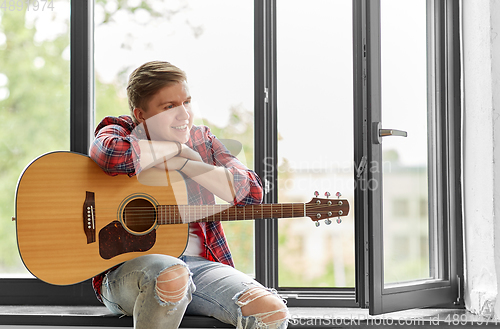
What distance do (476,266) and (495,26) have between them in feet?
2.81

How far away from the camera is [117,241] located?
1049mm

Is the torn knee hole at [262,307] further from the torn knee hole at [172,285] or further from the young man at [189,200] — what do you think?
the torn knee hole at [172,285]

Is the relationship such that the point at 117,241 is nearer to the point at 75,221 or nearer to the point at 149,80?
the point at 75,221

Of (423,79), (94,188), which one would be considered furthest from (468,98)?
(94,188)

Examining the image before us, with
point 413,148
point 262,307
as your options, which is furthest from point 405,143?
point 262,307

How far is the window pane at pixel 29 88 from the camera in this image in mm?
1460

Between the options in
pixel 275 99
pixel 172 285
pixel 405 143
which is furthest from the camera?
pixel 275 99

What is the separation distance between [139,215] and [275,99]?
0.71m

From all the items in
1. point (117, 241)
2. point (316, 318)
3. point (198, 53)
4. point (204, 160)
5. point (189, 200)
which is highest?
point (198, 53)

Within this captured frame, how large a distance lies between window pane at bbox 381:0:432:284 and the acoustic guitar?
451 mm

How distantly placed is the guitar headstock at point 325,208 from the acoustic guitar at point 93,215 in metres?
0.12

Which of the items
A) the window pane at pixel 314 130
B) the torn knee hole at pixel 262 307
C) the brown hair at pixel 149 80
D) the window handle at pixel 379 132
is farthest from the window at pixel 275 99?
the torn knee hole at pixel 262 307

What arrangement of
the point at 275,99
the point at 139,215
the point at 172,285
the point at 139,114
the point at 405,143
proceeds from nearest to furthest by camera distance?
1. the point at 172,285
2. the point at 139,215
3. the point at 139,114
4. the point at 405,143
5. the point at 275,99

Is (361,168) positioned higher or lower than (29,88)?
lower
